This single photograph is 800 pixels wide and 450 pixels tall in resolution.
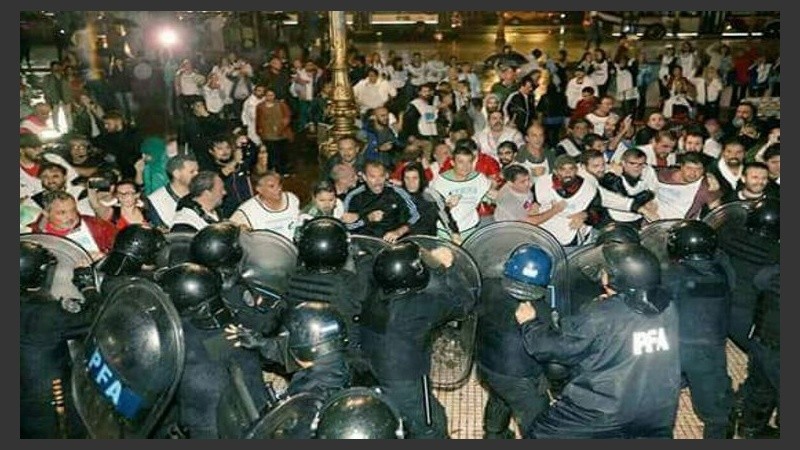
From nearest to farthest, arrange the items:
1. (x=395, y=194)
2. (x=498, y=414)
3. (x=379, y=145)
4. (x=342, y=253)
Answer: (x=342, y=253)
(x=498, y=414)
(x=395, y=194)
(x=379, y=145)

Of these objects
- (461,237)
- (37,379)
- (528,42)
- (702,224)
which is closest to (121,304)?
(37,379)

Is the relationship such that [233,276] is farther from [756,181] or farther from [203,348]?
[756,181]

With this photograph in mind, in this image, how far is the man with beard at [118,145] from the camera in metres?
10.2

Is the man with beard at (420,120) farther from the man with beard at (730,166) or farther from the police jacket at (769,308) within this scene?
the police jacket at (769,308)

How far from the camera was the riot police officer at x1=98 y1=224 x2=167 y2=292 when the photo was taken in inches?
207

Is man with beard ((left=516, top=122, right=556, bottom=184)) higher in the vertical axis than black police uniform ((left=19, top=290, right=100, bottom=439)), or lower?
higher

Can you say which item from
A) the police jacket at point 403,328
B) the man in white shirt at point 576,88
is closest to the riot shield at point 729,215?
the police jacket at point 403,328

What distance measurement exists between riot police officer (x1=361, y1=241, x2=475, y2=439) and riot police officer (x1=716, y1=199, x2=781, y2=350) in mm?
2276

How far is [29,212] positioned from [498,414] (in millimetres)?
4485

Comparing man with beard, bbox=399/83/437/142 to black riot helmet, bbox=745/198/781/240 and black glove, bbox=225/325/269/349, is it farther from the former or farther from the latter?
black glove, bbox=225/325/269/349

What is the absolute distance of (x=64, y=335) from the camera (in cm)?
493

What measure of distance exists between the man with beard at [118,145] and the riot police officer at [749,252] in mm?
7411

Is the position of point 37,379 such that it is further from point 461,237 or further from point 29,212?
point 461,237

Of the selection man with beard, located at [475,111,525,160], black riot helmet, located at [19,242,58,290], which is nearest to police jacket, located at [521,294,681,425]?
black riot helmet, located at [19,242,58,290]
